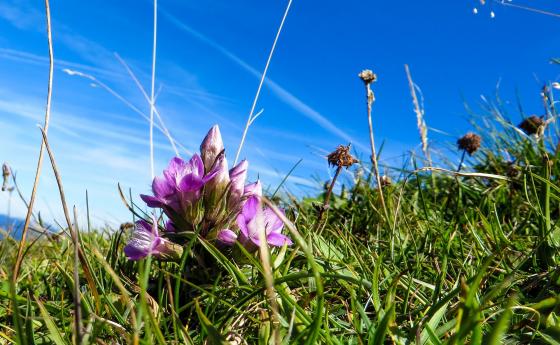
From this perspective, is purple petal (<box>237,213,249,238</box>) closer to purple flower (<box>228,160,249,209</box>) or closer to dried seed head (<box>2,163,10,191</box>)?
purple flower (<box>228,160,249,209</box>)

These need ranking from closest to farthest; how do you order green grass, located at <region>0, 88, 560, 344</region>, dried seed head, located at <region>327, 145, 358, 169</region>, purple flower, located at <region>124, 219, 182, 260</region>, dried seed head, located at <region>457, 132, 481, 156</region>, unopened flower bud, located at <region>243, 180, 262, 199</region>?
green grass, located at <region>0, 88, 560, 344</region>, purple flower, located at <region>124, 219, 182, 260</region>, unopened flower bud, located at <region>243, 180, 262, 199</region>, dried seed head, located at <region>327, 145, 358, 169</region>, dried seed head, located at <region>457, 132, 481, 156</region>

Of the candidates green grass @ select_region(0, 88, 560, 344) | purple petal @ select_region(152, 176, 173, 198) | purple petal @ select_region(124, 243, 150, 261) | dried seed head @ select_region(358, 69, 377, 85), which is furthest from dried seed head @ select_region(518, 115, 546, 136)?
purple petal @ select_region(124, 243, 150, 261)

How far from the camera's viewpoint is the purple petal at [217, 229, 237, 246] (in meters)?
1.54

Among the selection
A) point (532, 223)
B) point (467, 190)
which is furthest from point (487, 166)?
point (532, 223)

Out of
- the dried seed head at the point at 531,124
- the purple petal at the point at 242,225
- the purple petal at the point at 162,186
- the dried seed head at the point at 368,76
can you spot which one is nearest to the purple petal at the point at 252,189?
the purple petal at the point at 242,225

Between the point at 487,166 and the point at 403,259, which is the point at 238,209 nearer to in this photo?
the point at 403,259

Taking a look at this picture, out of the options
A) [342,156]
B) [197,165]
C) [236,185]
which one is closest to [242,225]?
[236,185]

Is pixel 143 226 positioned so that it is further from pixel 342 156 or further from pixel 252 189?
pixel 342 156

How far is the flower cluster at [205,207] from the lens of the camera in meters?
1.53

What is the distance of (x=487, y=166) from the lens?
4.53m

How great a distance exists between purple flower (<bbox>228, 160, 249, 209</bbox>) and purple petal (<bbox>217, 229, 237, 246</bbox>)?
95 millimetres

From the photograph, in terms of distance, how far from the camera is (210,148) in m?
1.64

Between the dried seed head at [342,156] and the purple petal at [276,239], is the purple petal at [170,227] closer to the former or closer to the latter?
the purple petal at [276,239]

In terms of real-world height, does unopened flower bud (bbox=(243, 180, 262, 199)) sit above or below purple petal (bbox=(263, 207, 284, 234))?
above
